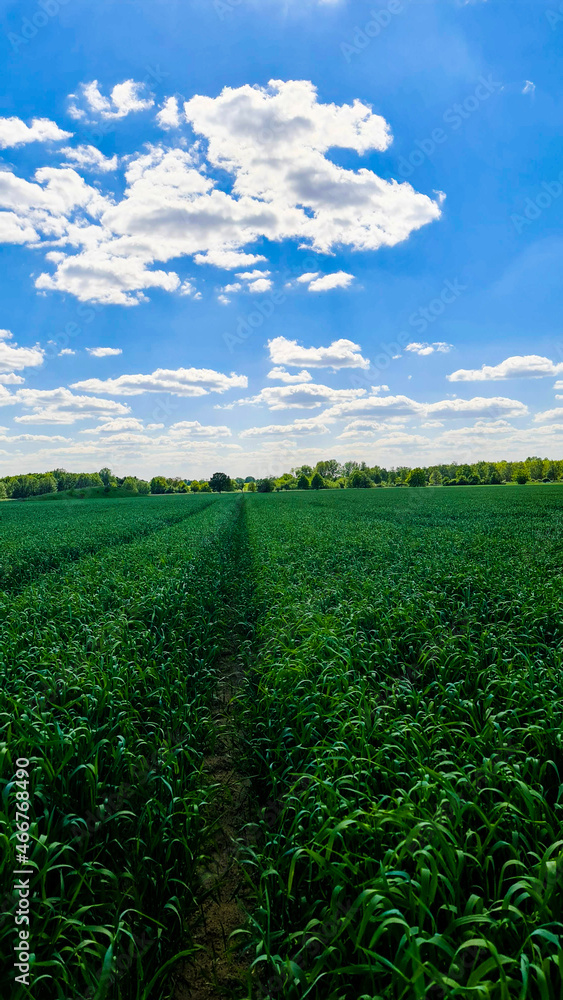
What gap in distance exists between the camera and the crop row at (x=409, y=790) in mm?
2586

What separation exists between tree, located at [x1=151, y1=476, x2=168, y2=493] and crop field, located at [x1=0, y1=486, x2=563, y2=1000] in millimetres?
164593

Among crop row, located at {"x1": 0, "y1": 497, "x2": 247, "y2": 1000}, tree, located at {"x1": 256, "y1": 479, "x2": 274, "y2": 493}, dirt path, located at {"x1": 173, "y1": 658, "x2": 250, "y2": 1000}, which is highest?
tree, located at {"x1": 256, "y1": 479, "x2": 274, "y2": 493}

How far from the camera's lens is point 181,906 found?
11.4ft

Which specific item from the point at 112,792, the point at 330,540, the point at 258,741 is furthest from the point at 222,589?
the point at 112,792

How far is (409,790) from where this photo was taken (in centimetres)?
352

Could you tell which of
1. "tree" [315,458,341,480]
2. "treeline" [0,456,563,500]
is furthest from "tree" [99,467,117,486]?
"tree" [315,458,341,480]

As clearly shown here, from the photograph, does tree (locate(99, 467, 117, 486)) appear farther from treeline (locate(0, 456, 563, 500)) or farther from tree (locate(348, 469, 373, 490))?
tree (locate(348, 469, 373, 490))

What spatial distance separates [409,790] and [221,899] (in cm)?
191

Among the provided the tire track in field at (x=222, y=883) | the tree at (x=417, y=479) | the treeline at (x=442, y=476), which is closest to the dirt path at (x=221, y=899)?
the tire track in field at (x=222, y=883)

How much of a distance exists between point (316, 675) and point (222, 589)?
662 centimetres

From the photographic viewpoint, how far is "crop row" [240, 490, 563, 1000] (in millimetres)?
2586

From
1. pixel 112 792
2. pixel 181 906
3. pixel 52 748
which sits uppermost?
pixel 52 748

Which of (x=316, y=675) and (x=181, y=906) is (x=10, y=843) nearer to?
(x=181, y=906)

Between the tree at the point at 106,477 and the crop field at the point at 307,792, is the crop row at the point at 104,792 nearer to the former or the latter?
the crop field at the point at 307,792
